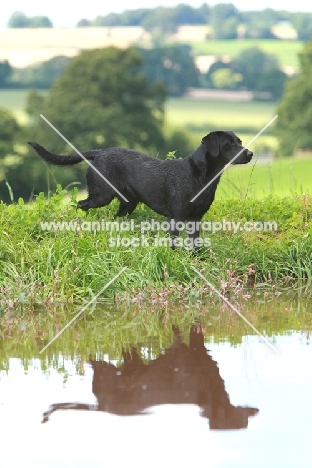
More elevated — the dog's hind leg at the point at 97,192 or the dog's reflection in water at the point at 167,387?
the dog's hind leg at the point at 97,192

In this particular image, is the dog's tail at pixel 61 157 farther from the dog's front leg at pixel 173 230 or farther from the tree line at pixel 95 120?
the tree line at pixel 95 120

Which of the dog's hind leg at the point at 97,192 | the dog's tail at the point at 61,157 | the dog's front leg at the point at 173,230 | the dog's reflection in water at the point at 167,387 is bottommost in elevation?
the dog's reflection in water at the point at 167,387

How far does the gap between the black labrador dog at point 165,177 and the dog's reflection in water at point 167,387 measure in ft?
7.02

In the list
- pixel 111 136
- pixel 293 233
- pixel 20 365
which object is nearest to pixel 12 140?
pixel 111 136

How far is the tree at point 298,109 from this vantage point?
98.5ft

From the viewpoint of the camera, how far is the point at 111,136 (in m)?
26.8

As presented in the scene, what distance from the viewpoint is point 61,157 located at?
8516mm

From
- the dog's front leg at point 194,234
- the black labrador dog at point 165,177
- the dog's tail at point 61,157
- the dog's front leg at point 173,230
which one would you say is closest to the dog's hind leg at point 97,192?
the black labrador dog at point 165,177

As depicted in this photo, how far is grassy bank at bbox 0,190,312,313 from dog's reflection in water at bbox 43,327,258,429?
56.6 inches

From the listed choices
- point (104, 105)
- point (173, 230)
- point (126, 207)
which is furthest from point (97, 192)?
point (104, 105)

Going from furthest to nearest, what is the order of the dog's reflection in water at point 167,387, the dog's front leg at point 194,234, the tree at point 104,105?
the tree at point 104,105, the dog's front leg at point 194,234, the dog's reflection in water at point 167,387

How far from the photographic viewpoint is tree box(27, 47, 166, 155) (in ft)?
86.9

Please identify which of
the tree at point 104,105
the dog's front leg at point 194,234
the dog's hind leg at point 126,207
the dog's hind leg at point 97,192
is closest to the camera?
the dog's front leg at point 194,234

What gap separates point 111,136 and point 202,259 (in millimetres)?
19100
